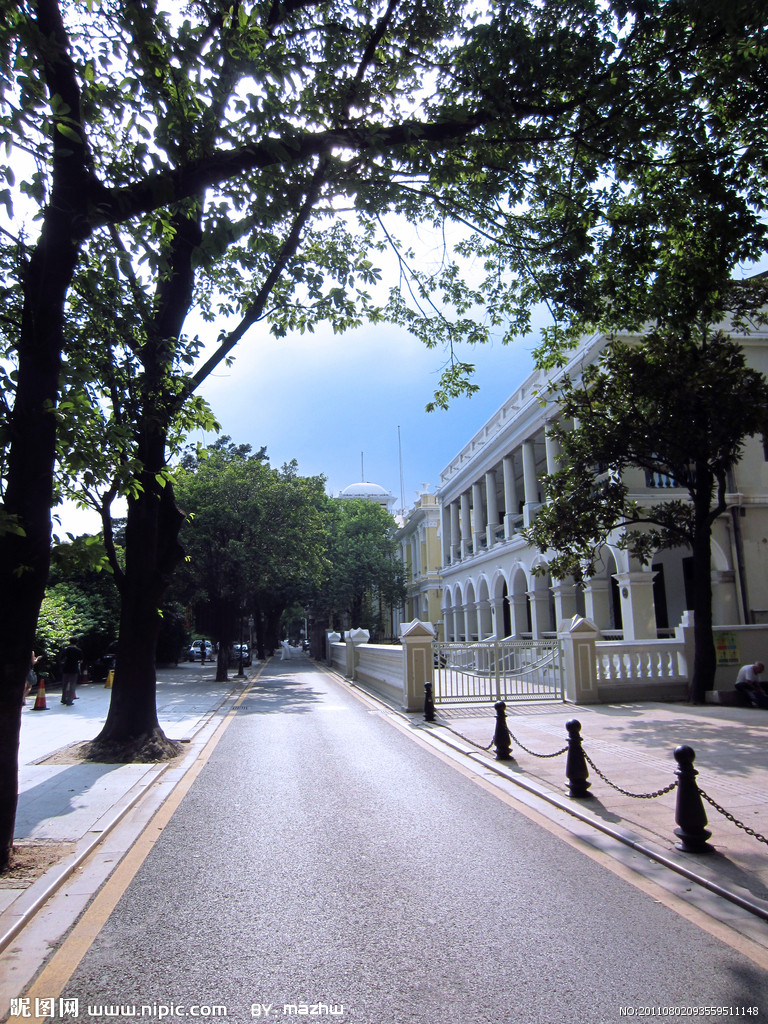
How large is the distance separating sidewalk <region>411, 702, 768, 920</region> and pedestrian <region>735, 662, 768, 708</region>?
1.08 feet

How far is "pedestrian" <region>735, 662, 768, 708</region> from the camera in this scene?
14.6 metres

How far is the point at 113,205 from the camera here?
6102mm

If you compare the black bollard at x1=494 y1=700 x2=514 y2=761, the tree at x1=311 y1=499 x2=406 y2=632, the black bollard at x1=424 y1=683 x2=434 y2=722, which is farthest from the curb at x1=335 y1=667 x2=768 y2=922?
the tree at x1=311 y1=499 x2=406 y2=632

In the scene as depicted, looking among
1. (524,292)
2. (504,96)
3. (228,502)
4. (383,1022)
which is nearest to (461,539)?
(228,502)

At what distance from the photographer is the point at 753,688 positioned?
578 inches

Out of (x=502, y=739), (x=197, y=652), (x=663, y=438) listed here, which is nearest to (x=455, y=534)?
(x=197, y=652)

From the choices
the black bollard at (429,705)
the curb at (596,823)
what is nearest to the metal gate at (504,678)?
the black bollard at (429,705)

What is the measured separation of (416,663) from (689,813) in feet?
35.4

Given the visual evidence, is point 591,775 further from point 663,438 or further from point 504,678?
point 663,438

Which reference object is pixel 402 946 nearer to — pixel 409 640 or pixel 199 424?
pixel 199 424

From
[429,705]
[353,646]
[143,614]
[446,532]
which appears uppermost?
[446,532]

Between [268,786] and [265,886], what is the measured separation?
3.62 meters

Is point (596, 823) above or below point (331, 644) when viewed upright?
below

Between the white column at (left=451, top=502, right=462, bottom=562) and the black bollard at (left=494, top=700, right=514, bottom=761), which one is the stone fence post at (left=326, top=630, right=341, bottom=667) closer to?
the white column at (left=451, top=502, right=462, bottom=562)
